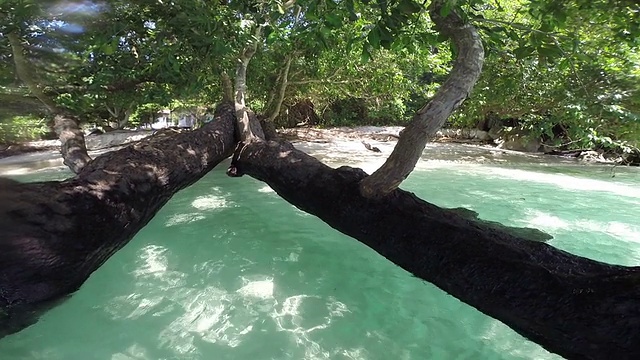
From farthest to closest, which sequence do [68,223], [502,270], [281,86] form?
[281,86] → [68,223] → [502,270]

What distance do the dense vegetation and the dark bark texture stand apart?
115 cm

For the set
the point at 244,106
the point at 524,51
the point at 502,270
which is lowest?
the point at 502,270

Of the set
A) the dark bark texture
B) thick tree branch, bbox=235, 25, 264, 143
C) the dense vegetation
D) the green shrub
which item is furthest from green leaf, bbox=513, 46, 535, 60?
thick tree branch, bbox=235, 25, 264, 143

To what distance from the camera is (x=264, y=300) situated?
3037 millimetres

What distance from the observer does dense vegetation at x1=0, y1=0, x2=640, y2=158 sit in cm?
98

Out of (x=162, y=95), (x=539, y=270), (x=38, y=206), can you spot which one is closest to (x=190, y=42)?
(x=162, y=95)

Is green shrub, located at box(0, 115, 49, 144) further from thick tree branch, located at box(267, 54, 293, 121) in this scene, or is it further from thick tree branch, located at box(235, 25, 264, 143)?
thick tree branch, located at box(267, 54, 293, 121)

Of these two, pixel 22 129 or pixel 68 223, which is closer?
pixel 22 129

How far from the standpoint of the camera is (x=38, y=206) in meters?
2.12

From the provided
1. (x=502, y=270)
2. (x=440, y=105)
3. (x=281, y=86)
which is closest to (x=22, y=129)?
(x=502, y=270)

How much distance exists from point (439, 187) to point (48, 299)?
6979mm

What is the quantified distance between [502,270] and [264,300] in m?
1.75

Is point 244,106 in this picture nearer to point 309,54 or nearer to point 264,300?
point 264,300

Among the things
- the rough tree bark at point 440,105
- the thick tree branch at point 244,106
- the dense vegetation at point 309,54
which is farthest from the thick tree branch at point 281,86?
the rough tree bark at point 440,105
